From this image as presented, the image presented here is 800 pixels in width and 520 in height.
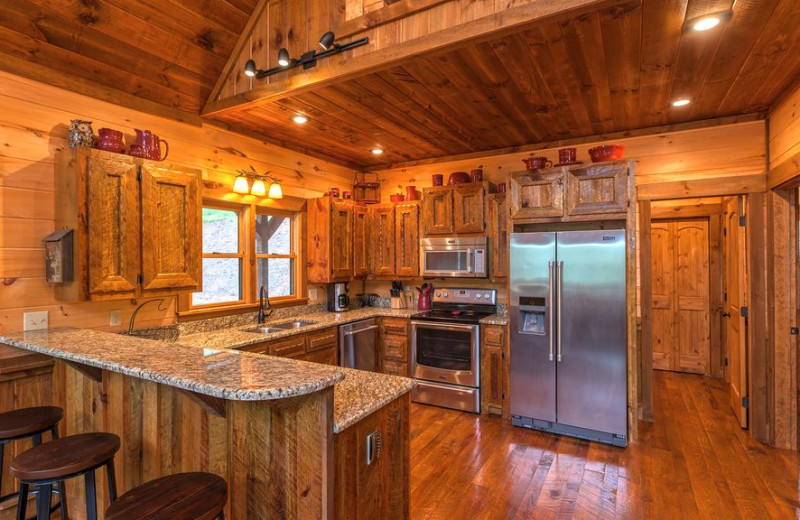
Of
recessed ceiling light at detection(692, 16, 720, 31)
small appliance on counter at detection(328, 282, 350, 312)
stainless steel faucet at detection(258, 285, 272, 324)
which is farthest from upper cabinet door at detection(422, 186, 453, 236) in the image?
recessed ceiling light at detection(692, 16, 720, 31)

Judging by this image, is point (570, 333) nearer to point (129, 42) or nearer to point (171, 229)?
point (171, 229)

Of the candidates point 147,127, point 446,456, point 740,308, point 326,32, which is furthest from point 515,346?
point 147,127

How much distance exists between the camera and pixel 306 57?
2719mm

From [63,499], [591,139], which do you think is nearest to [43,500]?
[63,499]

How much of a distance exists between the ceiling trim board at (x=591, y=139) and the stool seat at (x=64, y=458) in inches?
162

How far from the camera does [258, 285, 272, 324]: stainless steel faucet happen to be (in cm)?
383

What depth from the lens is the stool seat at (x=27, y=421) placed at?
1.86 metres

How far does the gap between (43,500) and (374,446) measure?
1333 millimetres

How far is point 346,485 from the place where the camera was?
5.07 feet

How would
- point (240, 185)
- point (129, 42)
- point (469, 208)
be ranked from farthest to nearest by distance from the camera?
point (469, 208) < point (240, 185) < point (129, 42)

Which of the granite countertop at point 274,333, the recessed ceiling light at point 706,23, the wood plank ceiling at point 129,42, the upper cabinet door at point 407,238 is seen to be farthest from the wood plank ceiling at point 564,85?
the granite countertop at point 274,333

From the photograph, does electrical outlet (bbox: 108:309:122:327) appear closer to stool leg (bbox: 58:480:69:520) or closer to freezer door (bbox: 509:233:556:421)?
stool leg (bbox: 58:480:69:520)

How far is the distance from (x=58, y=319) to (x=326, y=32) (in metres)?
2.50

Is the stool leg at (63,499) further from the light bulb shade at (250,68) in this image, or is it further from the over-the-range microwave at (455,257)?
the over-the-range microwave at (455,257)
